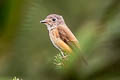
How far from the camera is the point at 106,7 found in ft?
6.22

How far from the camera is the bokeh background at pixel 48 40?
1.21 meters

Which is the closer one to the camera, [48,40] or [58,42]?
[58,42]

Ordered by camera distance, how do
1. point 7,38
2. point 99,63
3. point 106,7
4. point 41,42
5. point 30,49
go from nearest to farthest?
point 41,42 → point 30,49 → point 7,38 → point 99,63 → point 106,7

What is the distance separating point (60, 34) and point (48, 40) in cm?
12

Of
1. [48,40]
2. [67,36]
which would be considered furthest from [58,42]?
[48,40]

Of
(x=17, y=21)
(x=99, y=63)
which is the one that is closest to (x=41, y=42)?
(x=17, y=21)

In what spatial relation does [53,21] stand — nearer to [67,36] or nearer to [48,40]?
[67,36]

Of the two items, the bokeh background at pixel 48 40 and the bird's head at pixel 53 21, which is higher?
the bokeh background at pixel 48 40

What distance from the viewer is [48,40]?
3.88 ft

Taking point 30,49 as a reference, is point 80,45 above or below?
below

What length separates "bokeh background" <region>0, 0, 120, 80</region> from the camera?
1214 millimetres

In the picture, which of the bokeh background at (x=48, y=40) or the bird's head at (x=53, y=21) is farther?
the bokeh background at (x=48, y=40)

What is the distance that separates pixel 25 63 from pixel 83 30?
334mm

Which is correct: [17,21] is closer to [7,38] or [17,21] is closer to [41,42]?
[7,38]
